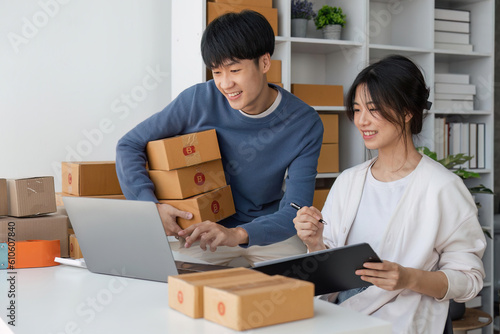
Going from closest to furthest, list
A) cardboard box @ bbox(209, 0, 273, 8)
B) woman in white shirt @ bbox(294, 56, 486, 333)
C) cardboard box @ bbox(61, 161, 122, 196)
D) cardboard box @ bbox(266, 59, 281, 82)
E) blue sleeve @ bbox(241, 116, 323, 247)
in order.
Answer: woman in white shirt @ bbox(294, 56, 486, 333) < blue sleeve @ bbox(241, 116, 323, 247) < cardboard box @ bbox(61, 161, 122, 196) < cardboard box @ bbox(209, 0, 273, 8) < cardboard box @ bbox(266, 59, 281, 82)

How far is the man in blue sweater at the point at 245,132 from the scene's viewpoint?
2.00 m

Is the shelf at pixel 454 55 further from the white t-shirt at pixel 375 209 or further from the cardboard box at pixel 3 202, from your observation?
the cardboard box at pixel 3 202

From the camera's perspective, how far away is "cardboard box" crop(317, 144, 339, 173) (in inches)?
128

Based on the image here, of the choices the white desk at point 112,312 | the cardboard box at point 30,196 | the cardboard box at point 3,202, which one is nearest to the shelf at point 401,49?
the cardboard box at point 30,196

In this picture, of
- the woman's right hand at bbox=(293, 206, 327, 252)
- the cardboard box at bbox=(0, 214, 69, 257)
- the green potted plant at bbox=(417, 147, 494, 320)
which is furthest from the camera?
the green potted plant at bbox=(417, 147, 494, 320)

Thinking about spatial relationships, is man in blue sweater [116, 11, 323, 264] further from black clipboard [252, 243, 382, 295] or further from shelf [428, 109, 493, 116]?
shelf [428, 109, 493, 116]

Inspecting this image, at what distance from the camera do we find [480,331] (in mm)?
3479

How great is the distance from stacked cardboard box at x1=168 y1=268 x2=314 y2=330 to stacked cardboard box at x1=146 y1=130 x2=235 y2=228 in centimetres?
89

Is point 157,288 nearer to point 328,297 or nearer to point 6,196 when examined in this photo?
point 328,297

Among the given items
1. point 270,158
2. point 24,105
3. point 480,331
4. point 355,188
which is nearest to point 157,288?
point 355,188

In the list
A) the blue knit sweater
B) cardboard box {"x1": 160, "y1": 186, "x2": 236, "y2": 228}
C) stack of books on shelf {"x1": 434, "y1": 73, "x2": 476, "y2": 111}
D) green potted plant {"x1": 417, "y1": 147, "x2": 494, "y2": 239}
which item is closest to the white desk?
cardboard box {"x1": 160, "y1": 186, "x2": 236, "y2": 228}

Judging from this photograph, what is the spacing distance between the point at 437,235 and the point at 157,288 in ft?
2.37

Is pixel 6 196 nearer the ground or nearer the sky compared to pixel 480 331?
nearer the sky

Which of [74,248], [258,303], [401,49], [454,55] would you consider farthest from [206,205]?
[454,55]
